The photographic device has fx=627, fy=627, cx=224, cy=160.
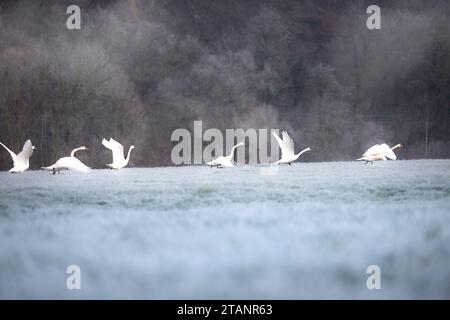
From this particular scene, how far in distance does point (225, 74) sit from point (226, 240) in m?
23.1

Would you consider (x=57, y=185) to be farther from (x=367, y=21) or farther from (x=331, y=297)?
(x=367, y=21)

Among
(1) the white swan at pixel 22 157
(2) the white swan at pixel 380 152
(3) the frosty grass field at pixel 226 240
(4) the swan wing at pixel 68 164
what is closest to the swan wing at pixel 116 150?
(4) the swan wing at pixel 68 164

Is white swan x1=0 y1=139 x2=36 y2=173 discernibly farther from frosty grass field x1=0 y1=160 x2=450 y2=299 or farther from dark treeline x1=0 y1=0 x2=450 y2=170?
dark treeline x1=0 y1=0 x2=450 y2=170

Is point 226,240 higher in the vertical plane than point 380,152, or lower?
lower

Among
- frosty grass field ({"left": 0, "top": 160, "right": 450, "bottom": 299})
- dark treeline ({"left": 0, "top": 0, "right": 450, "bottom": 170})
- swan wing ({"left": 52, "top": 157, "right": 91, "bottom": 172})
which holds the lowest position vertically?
frosty grass field ({"left": 0, "top": 160, "right": 450, "bottom": 299})

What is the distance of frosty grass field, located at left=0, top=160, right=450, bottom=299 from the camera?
6.03 meters

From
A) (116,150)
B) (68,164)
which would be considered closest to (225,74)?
(116,150)

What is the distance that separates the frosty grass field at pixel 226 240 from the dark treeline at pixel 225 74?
12.4m

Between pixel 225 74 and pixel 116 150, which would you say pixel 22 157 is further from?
pixel 225 74

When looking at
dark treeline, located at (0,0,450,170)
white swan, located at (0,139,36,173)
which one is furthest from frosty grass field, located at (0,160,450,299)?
dark treeline, located at (0,0,450,170)

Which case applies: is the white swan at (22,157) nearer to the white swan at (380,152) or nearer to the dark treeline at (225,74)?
the dark treeline at (225,74)

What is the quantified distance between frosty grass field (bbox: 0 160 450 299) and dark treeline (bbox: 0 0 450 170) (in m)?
12.4

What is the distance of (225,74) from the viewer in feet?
99.8

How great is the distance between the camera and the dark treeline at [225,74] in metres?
26.0
